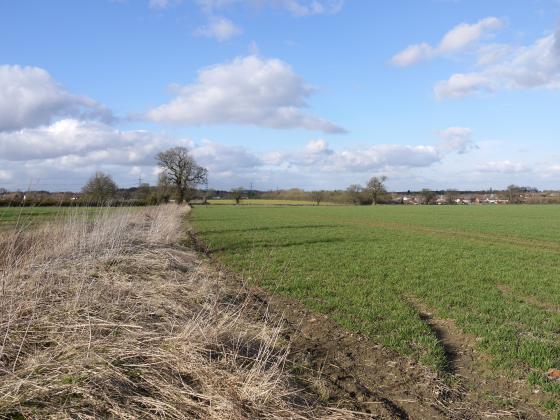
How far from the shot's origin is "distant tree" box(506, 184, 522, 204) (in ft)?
420

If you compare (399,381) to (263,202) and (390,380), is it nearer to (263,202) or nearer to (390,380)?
(390,380)

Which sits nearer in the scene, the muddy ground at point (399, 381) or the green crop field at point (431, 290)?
the muddy ground at point (399, 381)

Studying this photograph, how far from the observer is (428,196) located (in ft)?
434

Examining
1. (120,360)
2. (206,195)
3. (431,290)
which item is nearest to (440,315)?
(431,290)

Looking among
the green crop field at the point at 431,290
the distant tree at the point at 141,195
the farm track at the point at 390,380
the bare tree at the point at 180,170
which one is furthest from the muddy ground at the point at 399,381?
the bare tree at the point at 180,170

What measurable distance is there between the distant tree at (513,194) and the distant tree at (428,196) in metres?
21.7

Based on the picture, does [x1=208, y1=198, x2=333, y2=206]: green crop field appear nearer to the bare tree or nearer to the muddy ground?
the bare tree

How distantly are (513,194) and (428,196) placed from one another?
24.4 meters

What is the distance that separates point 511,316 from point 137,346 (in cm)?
704

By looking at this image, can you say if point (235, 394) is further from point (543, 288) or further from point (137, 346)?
point (543, 288)

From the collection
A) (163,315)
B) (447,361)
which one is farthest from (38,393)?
(447,361)

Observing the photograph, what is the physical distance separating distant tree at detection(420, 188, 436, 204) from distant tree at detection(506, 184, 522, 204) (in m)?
21.7

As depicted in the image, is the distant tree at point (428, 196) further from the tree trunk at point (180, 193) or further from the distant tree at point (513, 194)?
the tree trunk at point (180, 193)

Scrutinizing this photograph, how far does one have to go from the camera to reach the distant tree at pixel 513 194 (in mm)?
128125
